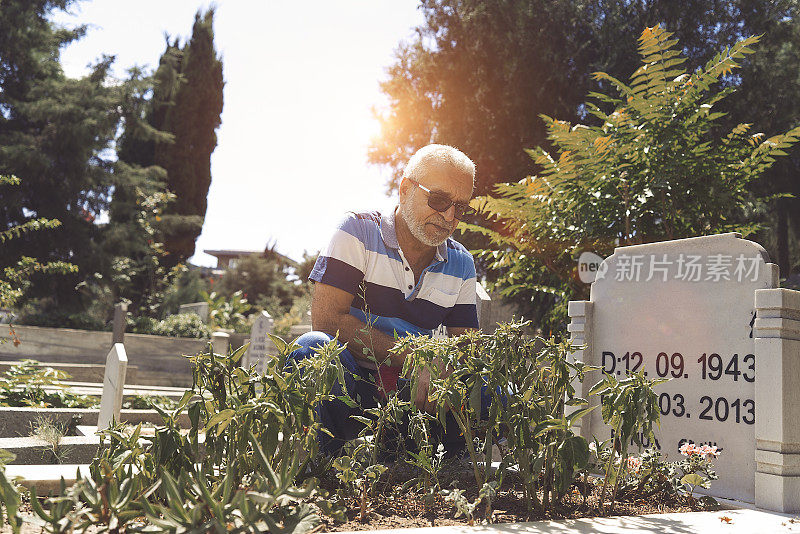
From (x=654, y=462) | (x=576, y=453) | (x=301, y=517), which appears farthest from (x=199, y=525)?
(x=654, y=462)

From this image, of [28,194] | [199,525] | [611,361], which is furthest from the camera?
[28,194]

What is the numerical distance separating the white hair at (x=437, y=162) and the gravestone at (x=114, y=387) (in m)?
3.60

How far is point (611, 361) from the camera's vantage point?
370 centimetres

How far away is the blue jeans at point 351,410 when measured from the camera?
2.53m

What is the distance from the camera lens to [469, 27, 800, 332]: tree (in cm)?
502

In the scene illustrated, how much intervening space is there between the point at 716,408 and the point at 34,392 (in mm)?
5867

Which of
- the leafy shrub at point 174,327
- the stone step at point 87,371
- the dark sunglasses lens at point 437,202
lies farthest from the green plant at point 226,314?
the dark sunglasses lens at point 437,202

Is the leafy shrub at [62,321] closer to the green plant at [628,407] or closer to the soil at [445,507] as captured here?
the soil at [445,507]

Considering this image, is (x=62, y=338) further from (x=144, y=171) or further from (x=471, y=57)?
(x=471, y=57)

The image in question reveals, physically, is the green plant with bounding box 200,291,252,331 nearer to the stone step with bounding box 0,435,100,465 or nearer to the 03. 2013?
the stone step with bounding box 0,435,100,465

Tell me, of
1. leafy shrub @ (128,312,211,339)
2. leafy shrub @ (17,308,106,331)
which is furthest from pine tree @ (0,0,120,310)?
leafy shrub @ (128,312,211,339)

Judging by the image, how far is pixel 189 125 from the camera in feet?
67.2

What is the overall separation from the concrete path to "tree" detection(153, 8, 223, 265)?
17941 mm

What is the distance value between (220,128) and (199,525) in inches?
858
